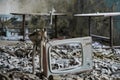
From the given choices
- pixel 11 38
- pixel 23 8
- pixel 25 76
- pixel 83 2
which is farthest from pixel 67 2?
pixel 25 76

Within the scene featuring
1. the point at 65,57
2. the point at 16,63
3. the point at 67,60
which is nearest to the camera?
the point at 16,63

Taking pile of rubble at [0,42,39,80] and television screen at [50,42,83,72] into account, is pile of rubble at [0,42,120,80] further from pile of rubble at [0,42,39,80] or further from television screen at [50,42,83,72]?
television screen at [50,42,83,72]

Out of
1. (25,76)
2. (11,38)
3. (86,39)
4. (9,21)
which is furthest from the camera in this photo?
(9,21)

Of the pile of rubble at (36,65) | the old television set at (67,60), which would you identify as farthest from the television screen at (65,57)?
the pile of rubble at (36,65)

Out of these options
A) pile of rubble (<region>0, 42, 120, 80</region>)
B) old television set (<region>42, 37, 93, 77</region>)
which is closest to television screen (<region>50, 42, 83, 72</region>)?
old television set (<region>42, 37, 93, 77</region>)

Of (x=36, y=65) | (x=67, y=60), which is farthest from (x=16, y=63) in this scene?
(x=67, y=60)

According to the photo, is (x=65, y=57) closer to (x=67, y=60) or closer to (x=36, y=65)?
(x=67, y=60)

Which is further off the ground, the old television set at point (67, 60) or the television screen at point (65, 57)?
the old television set at point (67, 60)

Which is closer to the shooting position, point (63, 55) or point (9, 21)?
point (63, 55)

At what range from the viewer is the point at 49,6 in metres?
10.3

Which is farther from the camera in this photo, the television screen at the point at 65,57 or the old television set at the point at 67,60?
the television screen at the point at 65,57

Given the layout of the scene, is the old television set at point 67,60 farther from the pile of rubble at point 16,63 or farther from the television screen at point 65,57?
the pile of rubble at point 16,63

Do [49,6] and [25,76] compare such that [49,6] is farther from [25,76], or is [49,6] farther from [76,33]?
[25,76]

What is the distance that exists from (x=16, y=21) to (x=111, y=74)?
17.8 feet
